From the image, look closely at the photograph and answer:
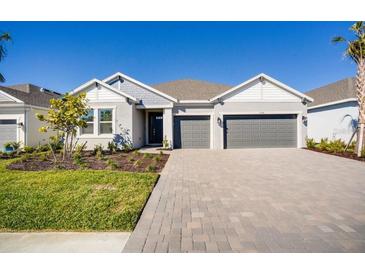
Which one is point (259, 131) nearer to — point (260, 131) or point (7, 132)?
point (260, 131)

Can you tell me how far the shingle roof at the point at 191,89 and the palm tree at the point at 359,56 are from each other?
917 centimetres

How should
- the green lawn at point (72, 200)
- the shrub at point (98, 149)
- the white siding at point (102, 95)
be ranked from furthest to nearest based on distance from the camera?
1. the white siding at point (102, 95)
2. the shrub at point (98, 149)
3. the green lawn at point (72, 200)

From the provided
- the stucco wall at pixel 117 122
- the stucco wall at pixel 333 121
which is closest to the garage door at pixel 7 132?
the stucco wall at pixel 117 122

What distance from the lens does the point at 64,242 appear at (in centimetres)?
321

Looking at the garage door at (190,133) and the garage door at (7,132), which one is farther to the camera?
the garage door at (190,133)

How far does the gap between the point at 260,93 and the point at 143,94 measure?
842 centimetres

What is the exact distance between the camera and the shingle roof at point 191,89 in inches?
698

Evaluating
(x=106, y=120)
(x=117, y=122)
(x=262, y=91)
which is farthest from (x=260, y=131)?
(x=106, y=120)

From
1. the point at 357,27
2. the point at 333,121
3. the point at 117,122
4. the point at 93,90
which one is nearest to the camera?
the point at 357,27

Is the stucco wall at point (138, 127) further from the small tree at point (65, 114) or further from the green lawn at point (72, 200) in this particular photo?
the green lawn at point (72, 200)

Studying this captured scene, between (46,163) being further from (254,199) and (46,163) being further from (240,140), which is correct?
(240,140)

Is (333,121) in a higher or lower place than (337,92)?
lower

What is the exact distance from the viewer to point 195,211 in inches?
162
